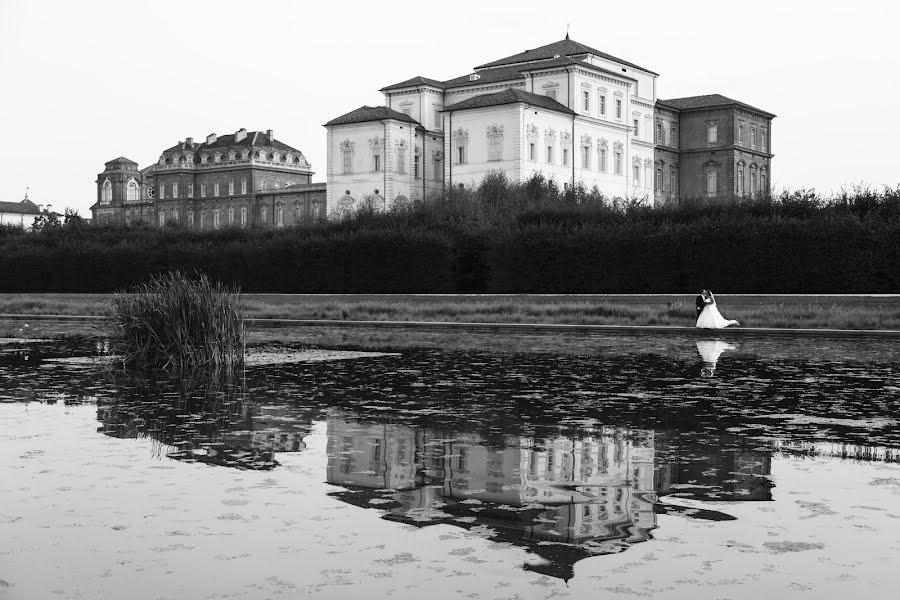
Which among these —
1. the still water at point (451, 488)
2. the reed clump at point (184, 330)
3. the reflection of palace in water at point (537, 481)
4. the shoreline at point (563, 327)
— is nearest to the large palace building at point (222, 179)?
the shoreline at point (563, 327)

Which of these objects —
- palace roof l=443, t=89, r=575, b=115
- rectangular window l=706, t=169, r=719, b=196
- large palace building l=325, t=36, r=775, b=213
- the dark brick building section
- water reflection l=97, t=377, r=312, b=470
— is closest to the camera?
water reflection l=97, t=377, r=312, b=470

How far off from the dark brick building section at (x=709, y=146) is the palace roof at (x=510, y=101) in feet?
63.5

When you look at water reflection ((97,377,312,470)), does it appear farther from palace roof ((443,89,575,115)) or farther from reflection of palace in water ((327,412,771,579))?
palace roof ((443,89,575,115))

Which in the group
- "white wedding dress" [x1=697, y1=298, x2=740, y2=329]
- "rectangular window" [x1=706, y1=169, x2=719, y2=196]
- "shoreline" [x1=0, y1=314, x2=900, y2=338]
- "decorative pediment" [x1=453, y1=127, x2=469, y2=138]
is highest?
"decorative pediment" [x1=453, y1=127, x2=469, y2=138]

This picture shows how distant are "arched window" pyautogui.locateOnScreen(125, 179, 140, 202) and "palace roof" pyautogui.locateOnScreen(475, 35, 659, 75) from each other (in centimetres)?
6193

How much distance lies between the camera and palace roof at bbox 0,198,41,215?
14425 cm

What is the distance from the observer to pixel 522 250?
39188mm

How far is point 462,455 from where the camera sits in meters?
8.13

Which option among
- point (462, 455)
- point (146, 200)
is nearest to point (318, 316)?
point (462, 455)

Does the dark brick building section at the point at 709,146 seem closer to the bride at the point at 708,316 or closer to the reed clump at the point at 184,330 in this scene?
the bride at the point at 708,316

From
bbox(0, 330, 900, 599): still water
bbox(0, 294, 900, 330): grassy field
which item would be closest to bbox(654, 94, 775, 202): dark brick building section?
bbox(0, 294, 900, 330): grassy field

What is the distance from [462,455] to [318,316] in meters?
24.0

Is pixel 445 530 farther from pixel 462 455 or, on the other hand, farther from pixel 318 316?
pixel 318 316

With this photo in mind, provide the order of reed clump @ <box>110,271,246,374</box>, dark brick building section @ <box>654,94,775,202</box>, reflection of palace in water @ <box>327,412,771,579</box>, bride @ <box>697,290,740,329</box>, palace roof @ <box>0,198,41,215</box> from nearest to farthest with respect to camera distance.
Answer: reflection of palace in water @ <box>327,412,771,579</box> < reed clump @ <box>110,271,246,374</box> < bride @ <box>697,290,740,329</box> < dark brick building section @ <box>654,94,775,202</box> < palace roof @ <box>0,198,41,215</box>
